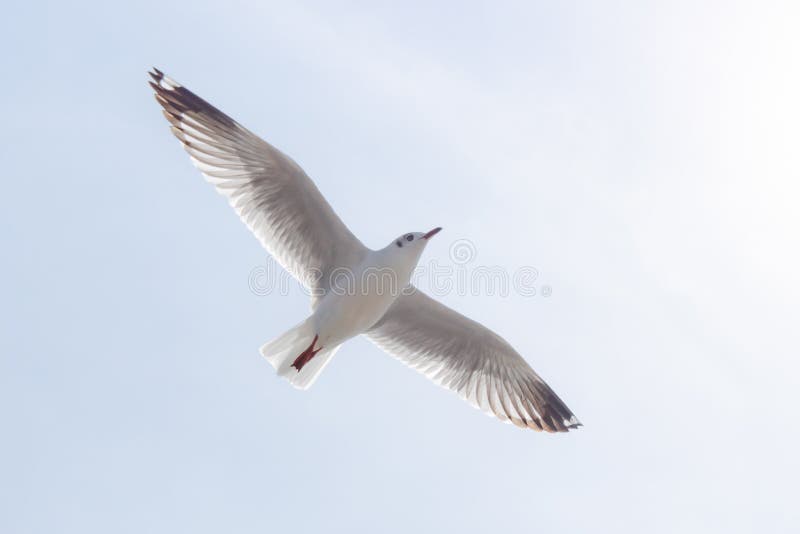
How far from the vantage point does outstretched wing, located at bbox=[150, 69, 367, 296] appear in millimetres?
9055

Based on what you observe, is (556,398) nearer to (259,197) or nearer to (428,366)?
(428,366)

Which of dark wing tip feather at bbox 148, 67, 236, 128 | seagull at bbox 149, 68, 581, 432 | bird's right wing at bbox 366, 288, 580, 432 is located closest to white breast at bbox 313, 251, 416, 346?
seagull at bbox 149, 68, 581, 432

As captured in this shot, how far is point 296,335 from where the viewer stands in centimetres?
913

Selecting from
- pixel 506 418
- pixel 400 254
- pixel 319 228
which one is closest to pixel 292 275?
pixel 319 228

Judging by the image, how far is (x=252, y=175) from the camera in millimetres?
9133

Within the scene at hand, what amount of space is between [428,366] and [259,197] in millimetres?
2267

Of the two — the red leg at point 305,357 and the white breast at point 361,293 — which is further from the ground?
the white breast at point 361,293

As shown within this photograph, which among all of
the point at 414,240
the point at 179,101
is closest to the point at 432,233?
the point at 414,240

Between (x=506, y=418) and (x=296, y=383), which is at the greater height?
(x=506, y=418)

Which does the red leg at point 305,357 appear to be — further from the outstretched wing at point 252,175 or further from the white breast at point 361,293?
the outstretched wing at point 252,175

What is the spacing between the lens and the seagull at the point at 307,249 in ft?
29.7

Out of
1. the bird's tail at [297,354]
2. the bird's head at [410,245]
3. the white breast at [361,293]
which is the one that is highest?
the bird's head at [410,245]

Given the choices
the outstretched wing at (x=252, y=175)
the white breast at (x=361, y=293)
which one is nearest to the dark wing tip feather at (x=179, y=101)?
the outstretched wing at (x=252, y=175)

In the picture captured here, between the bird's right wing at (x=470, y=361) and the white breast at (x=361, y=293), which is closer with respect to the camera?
→ the white breast at (x=361, y=293)
